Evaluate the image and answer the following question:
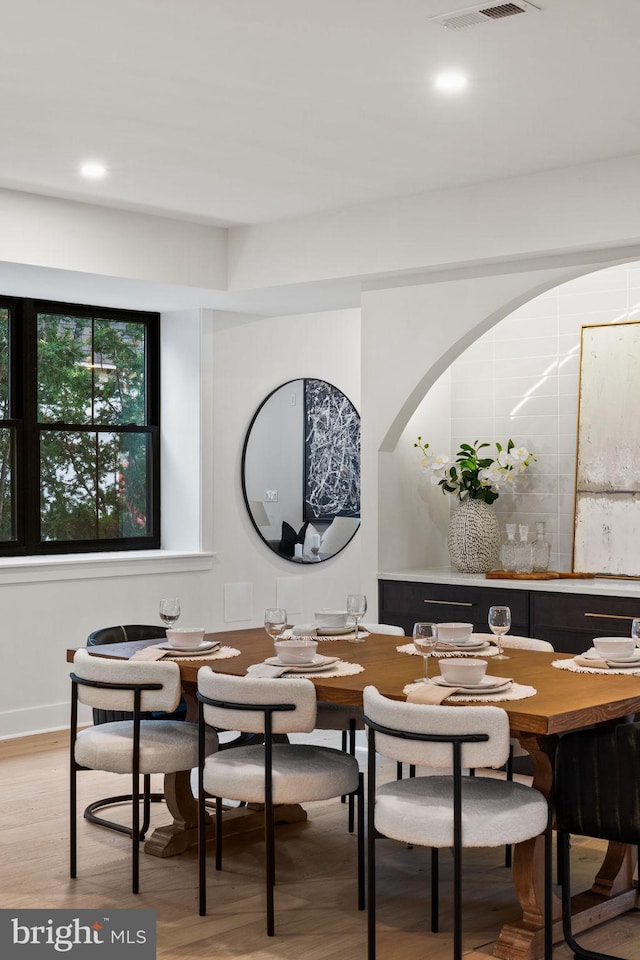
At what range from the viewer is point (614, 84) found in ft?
13.1

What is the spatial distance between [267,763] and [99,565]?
339 centimetres

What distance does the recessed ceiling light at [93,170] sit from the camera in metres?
5.03

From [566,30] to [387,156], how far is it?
4.87 ft

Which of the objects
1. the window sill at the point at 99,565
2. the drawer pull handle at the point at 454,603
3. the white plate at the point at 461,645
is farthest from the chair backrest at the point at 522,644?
the window sill at the point at 99,565

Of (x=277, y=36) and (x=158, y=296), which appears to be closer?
(x=277, y=36)

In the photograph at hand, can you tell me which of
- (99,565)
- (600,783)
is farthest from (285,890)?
(99,565)

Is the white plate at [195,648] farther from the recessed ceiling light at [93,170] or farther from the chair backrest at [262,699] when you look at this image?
the recessed ceiling light at [93,170]

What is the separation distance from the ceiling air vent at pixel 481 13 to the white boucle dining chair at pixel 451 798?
6.41 feet

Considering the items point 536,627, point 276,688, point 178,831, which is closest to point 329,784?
point 276,688

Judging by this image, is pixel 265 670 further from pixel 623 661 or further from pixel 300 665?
pixel 623 661

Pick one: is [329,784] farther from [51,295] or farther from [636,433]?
[51,295]

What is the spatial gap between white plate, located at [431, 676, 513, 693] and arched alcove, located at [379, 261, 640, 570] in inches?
98.4

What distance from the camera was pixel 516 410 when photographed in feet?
20.5

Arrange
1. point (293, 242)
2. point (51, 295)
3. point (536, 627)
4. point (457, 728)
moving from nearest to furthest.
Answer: point (457, 728) < point (536, 627) < point (293, 242) < point (51, 295)
